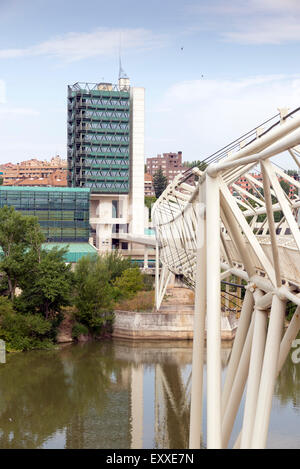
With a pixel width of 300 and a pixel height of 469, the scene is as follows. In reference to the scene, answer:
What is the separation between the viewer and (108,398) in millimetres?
31422

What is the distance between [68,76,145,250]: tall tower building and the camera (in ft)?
275

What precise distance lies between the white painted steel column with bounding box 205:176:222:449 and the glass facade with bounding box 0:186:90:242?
62838 mm

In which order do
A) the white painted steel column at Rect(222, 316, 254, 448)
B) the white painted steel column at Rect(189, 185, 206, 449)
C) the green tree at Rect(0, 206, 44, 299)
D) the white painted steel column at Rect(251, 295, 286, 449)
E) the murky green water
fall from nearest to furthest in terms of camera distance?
the white painted steel column at Rect(251, 295, 286, 449) < the white painted steel column at Rect(189, 185, 206, 449) < the white painted steel column at Rect(222, 316, 254, 448) < the murky green water < the green tree at Rect(0, 206, 44, 299)

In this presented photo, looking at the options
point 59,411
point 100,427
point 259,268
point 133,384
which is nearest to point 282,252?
point 259,268

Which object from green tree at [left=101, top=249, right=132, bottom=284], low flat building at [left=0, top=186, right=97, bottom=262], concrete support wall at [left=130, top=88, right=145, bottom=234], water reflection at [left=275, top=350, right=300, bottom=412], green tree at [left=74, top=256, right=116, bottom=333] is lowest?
water reflection at [left=275, top=350, right=300, bottom=412]

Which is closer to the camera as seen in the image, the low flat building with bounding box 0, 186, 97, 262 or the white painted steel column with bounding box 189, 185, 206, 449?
the white painted steel column with bounding box 189, 185, 206, 449

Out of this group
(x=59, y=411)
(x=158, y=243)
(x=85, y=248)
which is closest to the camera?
(x=59, y=411)

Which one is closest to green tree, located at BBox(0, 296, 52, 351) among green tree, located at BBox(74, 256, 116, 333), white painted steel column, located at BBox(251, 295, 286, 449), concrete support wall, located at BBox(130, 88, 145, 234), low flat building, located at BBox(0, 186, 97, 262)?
green tree, located at BBox(74, 256, 116, 333)

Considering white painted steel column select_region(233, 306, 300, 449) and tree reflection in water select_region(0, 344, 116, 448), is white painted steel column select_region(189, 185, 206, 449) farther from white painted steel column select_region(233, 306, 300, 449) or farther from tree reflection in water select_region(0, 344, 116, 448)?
tree reflection in water select_region(0, 344, 116, 448)

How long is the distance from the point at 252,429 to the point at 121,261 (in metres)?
47.7

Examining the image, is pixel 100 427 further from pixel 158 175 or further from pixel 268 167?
pixel 158 175

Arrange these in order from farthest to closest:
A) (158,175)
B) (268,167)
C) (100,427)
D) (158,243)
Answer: (158,175)
(158,243)
(100,427)
(268,167)

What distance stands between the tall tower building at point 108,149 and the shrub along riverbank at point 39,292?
39.0 m

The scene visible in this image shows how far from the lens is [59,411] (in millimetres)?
29156
